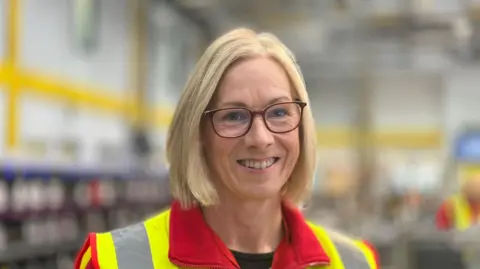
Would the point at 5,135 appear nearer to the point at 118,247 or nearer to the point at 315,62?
the point at 118,247

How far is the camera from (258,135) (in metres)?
1.59

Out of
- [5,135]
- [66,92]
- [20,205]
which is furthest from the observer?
[66,92]

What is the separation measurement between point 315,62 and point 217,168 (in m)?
13.0

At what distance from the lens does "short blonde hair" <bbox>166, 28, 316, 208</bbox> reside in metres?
1.62

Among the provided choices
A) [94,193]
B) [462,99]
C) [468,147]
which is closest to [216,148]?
[94,193]

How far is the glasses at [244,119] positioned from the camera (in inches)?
63.3

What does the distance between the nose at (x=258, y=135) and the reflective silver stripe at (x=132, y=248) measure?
→ 0.30m

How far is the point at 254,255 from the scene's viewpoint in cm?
169

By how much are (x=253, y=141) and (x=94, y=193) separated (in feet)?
17.4

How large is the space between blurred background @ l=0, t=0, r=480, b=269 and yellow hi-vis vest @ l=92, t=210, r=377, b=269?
1351 mm

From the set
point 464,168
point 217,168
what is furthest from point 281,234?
point 464,168

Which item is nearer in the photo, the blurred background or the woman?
the woman

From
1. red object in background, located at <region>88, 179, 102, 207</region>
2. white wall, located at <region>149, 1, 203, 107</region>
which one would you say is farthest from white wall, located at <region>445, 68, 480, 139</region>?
red object in background, located at <region>88, 179, 102, 207</region>

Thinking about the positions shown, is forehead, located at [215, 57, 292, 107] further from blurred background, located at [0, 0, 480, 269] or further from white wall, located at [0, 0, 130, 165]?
white wall, located at [0, 0, 130, 165]
